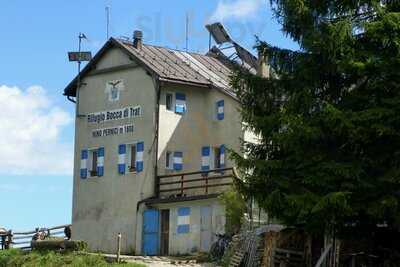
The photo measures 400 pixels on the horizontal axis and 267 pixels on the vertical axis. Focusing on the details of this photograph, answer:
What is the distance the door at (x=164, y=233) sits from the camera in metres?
37.4

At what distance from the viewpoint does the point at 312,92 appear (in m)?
23.5

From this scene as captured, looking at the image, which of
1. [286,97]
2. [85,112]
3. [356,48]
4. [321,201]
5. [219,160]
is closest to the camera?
[321,201]

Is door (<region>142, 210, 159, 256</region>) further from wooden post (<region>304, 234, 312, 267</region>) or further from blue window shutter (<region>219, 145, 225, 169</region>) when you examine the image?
wooden post (<region>304, 234, 312, 267</region>)

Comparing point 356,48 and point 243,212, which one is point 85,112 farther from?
point 356,48

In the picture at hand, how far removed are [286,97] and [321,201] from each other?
4.01 m

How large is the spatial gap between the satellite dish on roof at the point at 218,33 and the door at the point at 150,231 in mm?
13477

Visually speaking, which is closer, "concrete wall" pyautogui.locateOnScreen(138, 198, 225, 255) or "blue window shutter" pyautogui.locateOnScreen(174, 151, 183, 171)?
"concrete wall" pyautogui.locateOnScreen(138, 198, 225, 255)

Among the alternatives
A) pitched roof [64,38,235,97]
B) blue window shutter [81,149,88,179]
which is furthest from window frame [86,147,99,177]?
pitched roof [64,38,235,97]

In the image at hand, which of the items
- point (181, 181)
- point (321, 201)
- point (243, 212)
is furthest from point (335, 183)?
point (181, 181)

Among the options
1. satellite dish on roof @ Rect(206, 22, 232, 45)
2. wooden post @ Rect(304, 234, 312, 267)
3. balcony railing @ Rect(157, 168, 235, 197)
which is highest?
satellite dish on roof @ Rect(206, 22, 232, 45)

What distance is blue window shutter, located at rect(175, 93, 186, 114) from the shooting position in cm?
4012

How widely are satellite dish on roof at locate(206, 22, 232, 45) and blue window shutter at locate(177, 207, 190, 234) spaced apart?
14.0 m

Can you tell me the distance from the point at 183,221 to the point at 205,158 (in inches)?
177

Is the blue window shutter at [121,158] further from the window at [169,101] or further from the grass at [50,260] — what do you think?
the grass at [50,260]
